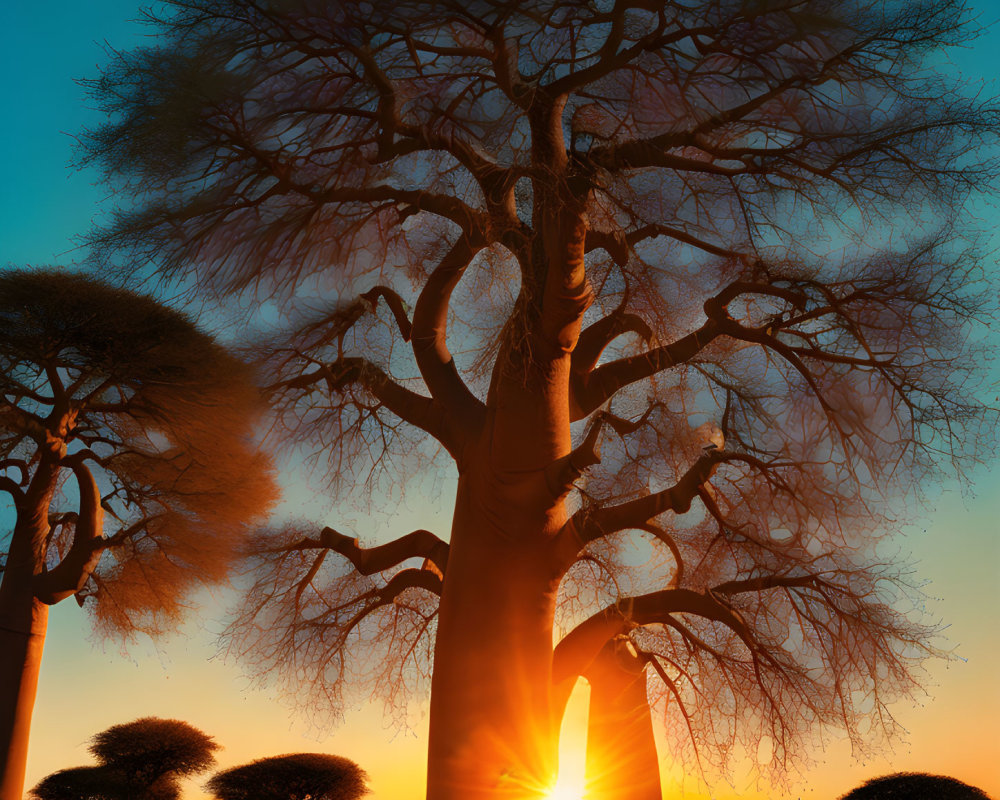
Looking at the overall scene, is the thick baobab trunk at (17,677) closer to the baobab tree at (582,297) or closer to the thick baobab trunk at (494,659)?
the baobab tree at (582,297)

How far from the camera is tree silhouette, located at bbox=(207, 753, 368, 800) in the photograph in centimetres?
→ 915

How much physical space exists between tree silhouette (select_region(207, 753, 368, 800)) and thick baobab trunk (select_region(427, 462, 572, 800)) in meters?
4.45

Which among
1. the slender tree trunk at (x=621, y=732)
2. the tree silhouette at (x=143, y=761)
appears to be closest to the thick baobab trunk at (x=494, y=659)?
the slender tree trunk at (x=621, y=732)

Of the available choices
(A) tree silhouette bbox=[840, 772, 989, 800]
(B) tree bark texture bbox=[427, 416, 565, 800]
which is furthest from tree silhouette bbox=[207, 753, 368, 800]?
(A) tree silhouette bbox=[840, 772, 989, 800]

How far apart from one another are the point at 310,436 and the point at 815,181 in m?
4.11

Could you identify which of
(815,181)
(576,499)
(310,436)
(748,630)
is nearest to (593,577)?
(576,499)

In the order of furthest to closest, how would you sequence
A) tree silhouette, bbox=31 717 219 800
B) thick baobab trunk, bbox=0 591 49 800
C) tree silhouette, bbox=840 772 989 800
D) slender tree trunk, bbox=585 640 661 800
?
tree silhouette, bbox=31 717 219 800
thick baobab trunk, bbox=0 591 49 800
tree silhouette, bbox=840 772 989 800
slender tree trunk, bbox=585 640 661 800

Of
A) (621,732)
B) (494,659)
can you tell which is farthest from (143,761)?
(494,659)

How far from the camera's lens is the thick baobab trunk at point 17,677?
25.3 feet

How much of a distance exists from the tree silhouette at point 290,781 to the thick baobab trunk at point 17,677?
2098 mm

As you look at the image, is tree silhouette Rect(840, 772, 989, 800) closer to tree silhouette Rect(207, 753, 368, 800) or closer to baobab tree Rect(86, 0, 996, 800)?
baobab tree Rect(86, 0, 996, 800)

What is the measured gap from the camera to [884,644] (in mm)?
6039

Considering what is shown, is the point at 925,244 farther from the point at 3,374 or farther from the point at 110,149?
the point at 3,374

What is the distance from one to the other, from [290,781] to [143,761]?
214 cm
